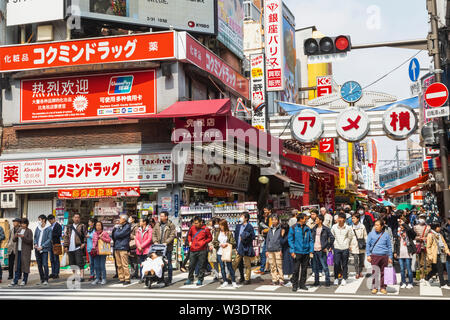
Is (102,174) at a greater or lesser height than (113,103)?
lesser

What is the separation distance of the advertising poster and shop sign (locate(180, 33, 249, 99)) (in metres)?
1.47

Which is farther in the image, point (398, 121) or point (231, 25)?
point (231, 25)

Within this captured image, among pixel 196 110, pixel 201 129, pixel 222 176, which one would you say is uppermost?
pixel 196 110

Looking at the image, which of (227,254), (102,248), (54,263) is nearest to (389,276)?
(227,254)

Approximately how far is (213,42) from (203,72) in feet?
15.1

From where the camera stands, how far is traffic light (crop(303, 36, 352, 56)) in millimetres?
13273

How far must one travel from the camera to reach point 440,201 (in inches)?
926

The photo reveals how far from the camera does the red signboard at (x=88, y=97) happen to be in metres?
19.5

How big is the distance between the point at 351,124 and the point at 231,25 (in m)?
9.52

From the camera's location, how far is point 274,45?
2819 centimetres

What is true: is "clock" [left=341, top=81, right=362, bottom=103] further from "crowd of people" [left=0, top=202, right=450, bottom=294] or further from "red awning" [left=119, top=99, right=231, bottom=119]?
"crowd of people" [left=0, top=202, right=450, bottom=294]

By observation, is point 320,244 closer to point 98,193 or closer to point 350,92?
point 350,92
